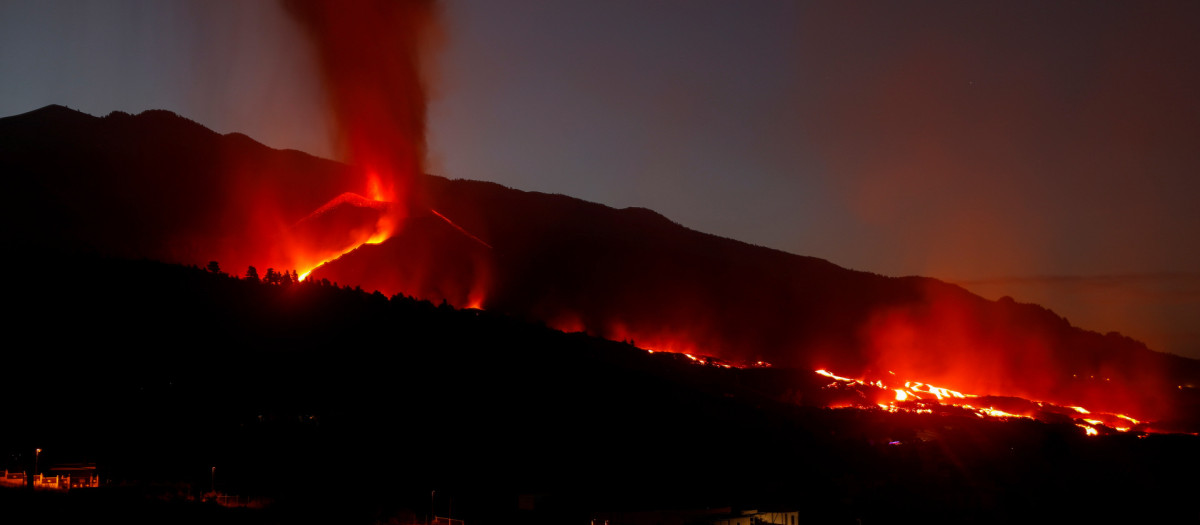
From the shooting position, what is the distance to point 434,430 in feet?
132

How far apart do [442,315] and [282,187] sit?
2252 inches

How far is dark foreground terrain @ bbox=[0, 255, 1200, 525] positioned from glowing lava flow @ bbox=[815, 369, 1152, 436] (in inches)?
174

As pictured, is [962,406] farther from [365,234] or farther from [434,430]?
[365,234]

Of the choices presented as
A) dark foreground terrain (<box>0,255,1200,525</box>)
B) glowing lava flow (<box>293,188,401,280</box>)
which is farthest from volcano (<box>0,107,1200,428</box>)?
dark foreground terrain (<box>0,255,1200,525</box>)

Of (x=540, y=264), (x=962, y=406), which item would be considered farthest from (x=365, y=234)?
(x=962, y=406)

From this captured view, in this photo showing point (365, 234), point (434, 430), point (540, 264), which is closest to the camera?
point (434, 430)

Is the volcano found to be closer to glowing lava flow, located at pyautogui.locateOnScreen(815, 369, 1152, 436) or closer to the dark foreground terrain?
glowing lava flow, located at pyautogui.locateOnScreen(815, 369, 1152, 436)

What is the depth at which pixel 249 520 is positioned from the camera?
2012 centimetres

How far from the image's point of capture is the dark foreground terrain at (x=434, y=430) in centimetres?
2789

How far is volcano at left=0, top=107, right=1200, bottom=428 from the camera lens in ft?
263

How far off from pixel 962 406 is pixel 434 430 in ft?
134

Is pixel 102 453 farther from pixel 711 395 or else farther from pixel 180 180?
pixel 180 180

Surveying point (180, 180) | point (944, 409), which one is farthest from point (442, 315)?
point (180, 180)

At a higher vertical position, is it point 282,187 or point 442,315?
point 282,187
